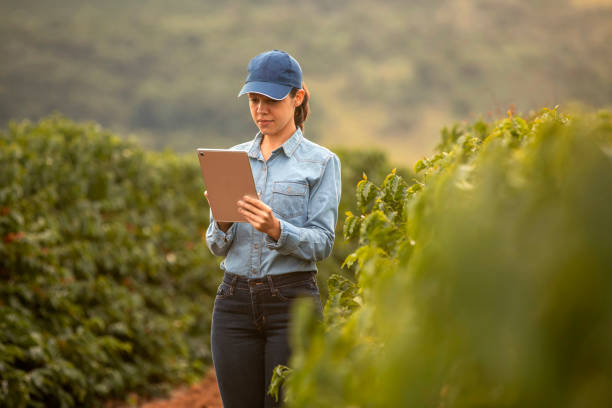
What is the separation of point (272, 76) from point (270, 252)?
30.6 inches

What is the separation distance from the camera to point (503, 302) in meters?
1.05

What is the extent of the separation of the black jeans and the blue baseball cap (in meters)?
0.81

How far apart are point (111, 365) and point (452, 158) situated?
14.9 feet

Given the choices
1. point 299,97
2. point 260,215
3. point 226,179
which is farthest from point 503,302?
point 299,97

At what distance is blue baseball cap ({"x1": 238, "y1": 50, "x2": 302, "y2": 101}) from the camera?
2641 millimetres

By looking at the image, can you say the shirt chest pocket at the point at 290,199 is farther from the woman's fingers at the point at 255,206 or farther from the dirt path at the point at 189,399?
the dirt path at the point at 189,399

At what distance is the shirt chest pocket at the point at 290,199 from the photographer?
2.68 meters

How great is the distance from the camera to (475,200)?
120cm

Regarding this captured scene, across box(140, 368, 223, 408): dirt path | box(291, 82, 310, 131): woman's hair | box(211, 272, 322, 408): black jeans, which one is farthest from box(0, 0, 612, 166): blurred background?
box(211, 272, 322, 408): black jeans

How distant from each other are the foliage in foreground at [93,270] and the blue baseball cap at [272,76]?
296 centimetres

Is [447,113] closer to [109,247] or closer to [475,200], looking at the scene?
[109,247]

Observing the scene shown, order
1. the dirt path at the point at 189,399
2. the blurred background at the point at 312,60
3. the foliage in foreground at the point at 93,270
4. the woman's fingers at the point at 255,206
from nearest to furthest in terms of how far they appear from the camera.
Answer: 1. the woman's fingers at the point at 255,206
2. the foliage in foreground at the point at 93,270
3. the dirt path at the point at 189,399
4. the blurred background at the point at 312,60

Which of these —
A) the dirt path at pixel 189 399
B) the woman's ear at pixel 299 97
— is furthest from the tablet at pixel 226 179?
the dirt path at pixel 189 399

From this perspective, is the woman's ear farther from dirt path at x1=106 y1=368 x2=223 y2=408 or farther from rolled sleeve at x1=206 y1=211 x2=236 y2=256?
dirt path at x1=106 y1=368 x2=223 y2=408
